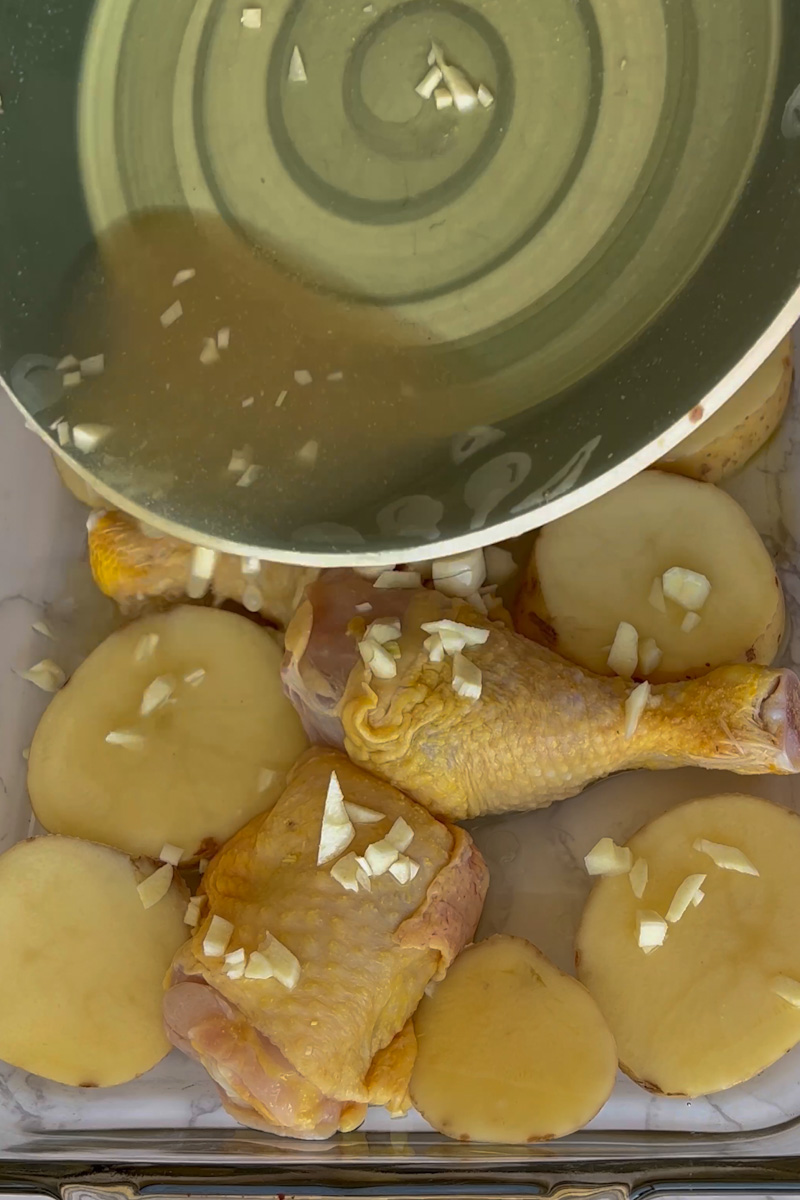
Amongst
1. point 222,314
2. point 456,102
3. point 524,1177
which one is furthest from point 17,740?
point 456,102

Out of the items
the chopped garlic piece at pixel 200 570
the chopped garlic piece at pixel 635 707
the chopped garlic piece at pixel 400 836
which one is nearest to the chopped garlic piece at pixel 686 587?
the chopped garlic piece at pixel 635 707

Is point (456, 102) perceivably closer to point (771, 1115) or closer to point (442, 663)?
point (442, 663)

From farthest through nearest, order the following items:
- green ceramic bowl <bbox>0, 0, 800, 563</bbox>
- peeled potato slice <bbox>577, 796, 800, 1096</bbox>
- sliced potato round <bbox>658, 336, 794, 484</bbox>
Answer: sliced potato round <bbox>658, 336, 794, 484</bbox> < peeled potato slice <bbox>577, 796, 800, 1096</bbox> < green ceramic bowl <bbox>0, 0, 800, 563</bbox>

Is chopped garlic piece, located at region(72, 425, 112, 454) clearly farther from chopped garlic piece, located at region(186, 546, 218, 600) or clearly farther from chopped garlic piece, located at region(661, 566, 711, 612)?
chopped garlic piece, located at region(661, 566, 711, 612)

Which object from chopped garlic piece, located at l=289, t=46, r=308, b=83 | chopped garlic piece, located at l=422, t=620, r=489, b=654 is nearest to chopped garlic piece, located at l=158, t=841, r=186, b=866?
chopped garlic piece, located at l=422, t=620, r=489, b=654

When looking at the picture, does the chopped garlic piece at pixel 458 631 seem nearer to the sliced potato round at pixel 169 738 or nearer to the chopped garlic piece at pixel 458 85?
the sliced potato round at pixel 169 738

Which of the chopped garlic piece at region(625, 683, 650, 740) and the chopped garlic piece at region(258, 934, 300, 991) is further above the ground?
the chopped garlic piece at region(625, 683, 650, 740)

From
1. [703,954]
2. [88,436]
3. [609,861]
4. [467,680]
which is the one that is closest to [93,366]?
[88,436]

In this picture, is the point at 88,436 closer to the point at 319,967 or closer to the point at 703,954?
the point at 319,967
